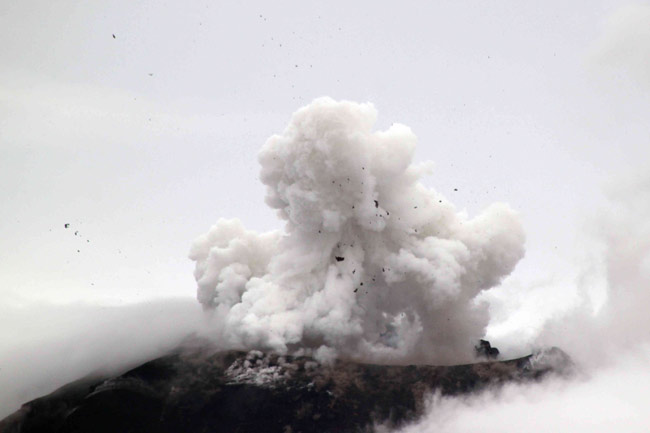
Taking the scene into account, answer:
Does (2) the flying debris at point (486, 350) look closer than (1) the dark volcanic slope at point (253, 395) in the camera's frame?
No

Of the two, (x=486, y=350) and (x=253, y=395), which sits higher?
(x=486, y=350)

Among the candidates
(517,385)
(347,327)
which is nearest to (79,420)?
(347,327)

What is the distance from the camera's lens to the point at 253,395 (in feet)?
401

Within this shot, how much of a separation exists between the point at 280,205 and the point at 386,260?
69.2ft

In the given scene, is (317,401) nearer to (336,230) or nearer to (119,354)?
(336,230)

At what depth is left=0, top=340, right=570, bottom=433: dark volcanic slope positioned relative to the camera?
116 meters

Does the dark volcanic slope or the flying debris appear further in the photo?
the flying debris

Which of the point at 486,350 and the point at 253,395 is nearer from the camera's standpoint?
the point at 253,395

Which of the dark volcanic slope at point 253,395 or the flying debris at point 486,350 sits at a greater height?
the flying debris at point 486,350

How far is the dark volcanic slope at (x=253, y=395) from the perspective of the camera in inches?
4577

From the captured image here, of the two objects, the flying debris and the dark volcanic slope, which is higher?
the flying debris

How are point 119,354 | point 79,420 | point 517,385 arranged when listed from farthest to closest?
point 119,354 < point 517,385 < point 79,420

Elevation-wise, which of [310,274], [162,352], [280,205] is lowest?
[162,352]

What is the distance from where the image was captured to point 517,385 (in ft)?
409
